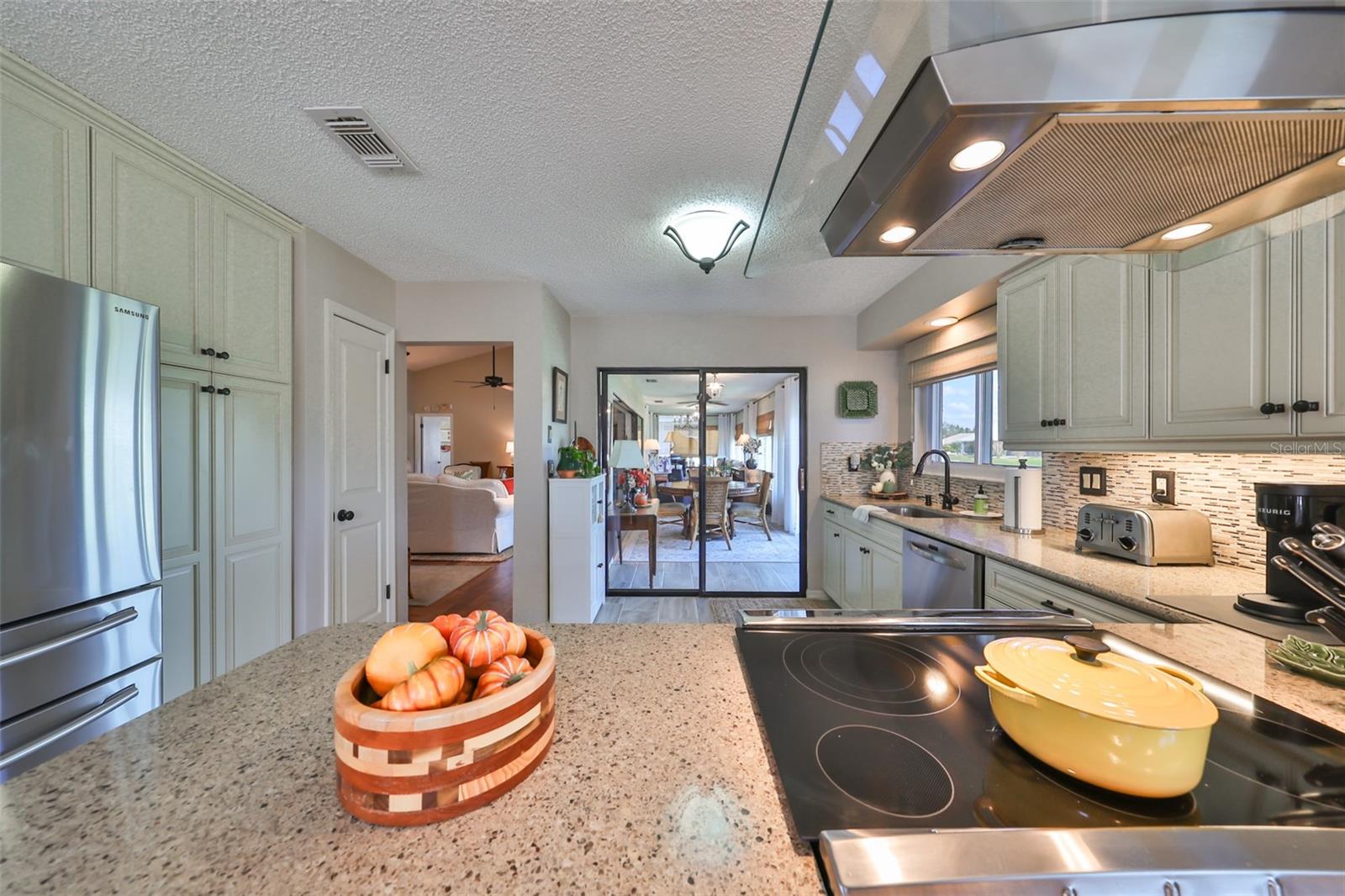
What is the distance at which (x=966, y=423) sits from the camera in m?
3.22

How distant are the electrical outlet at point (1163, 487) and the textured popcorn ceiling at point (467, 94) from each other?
1.94 meters

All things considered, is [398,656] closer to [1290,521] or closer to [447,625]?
[447,625]

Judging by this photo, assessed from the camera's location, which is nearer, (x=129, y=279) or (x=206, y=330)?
(x=129, y=279)

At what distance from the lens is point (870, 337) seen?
Answer: 3.56 meters

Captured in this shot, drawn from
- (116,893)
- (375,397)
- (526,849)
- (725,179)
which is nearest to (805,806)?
(526,849)

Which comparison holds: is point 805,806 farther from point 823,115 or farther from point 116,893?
point 823,115

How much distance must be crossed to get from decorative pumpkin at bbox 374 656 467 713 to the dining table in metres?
3.58

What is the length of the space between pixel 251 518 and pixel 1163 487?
3822 mm

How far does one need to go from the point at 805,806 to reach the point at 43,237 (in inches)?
97.0

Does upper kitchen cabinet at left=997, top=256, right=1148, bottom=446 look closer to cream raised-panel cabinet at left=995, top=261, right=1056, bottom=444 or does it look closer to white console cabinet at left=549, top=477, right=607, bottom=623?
cream raised-panel cabinet at left=995, top=261, right=1056, bottom=444

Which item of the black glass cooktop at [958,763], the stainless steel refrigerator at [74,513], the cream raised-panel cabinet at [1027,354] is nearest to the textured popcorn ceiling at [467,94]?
the stainless steel refrigerator at [74,513]

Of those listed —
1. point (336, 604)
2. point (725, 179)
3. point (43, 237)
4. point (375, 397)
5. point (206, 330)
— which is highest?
point (725, 179)

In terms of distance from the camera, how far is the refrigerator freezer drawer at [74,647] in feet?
3.78

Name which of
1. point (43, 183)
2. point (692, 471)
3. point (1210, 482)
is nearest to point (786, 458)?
point (692, 471)
